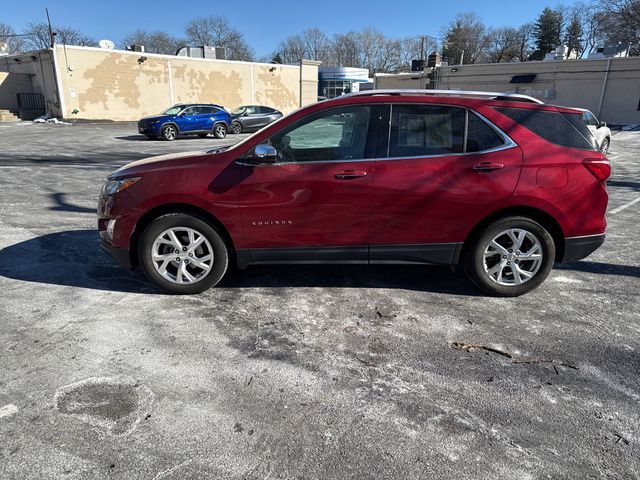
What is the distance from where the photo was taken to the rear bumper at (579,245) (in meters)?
4.15

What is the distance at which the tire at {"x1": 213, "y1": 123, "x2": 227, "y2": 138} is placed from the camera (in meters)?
23.5

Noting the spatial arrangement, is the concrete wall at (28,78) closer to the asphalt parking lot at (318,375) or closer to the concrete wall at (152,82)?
the concrete wall at (152,82)

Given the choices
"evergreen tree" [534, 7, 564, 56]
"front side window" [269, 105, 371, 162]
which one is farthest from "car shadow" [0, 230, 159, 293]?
"evergreen tree" [534, 7, 564, 56]

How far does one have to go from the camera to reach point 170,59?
33250 millimetres

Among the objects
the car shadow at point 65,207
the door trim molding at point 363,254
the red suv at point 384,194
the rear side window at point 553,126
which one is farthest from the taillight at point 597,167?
the car shadow at point 65,207

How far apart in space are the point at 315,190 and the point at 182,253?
136 cm

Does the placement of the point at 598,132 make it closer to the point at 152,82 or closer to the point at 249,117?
the point at 249,117

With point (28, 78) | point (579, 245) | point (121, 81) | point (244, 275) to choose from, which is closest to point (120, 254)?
point (244, 275)

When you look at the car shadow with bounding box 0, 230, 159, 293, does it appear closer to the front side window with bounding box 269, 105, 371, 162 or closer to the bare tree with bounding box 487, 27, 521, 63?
the front side window with bounding box 269, 105, 371, 162

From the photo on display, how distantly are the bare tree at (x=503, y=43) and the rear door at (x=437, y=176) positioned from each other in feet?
295

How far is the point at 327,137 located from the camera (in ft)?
13.5

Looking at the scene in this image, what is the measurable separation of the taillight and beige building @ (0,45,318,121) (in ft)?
104

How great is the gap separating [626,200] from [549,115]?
610 cm

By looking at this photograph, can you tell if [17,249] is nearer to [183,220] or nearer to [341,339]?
Answer: [183,220]
